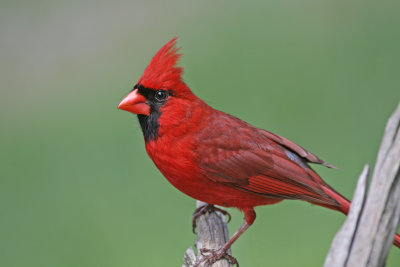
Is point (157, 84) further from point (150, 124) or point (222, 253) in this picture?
point (222, 253)

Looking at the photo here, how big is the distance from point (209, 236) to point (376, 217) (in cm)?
118

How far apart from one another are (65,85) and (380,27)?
8.45 ft

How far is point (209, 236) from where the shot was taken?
2.68m

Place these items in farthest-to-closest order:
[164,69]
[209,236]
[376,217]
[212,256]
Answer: [209,236]
[212,256]
[164,69]
[376,217]

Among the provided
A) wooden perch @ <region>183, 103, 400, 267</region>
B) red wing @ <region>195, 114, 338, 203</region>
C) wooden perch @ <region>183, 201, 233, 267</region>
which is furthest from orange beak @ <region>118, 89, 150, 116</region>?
wooden perch @ <region>183, 103, 400, 267</region>

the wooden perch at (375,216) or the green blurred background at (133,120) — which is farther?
the green blurred background at (133,120)

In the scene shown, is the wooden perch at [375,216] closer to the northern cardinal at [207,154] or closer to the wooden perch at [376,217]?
the wooden perch at [376,217]

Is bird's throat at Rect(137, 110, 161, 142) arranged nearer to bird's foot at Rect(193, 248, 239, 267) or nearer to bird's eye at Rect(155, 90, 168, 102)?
bird's eye at Rect(155, 90, 168, 102)

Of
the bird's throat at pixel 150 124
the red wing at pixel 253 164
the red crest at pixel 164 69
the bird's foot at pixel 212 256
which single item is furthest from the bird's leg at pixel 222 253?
the red crest at pixel 164 69

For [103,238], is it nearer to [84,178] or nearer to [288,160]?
[84,178]

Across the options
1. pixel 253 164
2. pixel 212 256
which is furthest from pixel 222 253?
pixel 253 164

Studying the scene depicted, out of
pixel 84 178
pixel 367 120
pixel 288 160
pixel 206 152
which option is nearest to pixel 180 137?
pixel 206 152

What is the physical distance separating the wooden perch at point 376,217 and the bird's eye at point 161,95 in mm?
1061

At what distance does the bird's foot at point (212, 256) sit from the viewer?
8.36 feet
